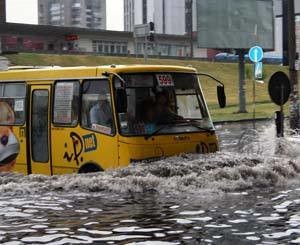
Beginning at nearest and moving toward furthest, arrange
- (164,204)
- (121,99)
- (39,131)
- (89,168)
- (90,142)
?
(164,204) < (121,99) < (90,142) < (89,168) < (39,131)

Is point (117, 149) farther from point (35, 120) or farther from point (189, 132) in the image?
point (35, 120)

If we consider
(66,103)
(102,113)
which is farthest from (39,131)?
(102,113)

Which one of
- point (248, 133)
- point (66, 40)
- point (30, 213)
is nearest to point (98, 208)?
point (30, 213)

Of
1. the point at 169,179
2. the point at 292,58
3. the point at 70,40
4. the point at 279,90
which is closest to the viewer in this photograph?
the point at 169,179

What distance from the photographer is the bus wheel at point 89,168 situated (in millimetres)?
11516

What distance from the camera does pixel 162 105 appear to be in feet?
38.1

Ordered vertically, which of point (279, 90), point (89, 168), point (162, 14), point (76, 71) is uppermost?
point (162, 14)

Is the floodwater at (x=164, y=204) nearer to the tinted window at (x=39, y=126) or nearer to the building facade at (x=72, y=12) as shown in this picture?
the tinted window at (x=39, y=126)

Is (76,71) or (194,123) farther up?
(76,71)

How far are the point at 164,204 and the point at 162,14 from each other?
86.0 metres

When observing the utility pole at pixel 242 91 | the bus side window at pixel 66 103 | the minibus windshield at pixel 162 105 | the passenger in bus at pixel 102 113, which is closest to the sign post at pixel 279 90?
the minibus windshield at pixel 162 105

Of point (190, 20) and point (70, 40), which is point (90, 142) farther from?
point (190, 20)

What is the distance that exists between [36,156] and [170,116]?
105 inches

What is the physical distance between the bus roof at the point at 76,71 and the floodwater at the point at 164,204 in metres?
1.61
